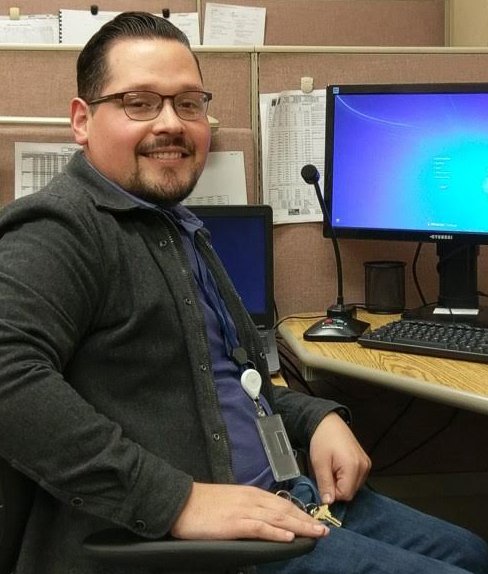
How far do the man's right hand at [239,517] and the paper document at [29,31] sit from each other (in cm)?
169

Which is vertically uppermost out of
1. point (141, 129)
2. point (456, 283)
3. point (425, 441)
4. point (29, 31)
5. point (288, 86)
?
point (29, 31)

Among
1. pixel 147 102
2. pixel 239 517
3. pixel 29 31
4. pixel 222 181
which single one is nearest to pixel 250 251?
pixel 222 181

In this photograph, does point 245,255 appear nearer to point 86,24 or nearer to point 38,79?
point 38,79

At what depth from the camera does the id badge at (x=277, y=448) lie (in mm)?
973

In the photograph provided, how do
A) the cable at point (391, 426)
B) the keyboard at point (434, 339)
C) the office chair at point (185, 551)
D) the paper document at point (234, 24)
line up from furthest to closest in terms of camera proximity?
the paper document at point (234, 24) → the cable at point (391, 426) → the keyboard at point (434, 339) → the office chair at point (185, 551)

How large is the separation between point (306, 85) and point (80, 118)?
0.75m

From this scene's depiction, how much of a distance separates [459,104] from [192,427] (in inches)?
36.0

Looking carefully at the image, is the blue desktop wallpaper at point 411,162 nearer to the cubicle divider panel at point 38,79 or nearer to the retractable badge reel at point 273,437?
the cubicle divider panel at point 38,79

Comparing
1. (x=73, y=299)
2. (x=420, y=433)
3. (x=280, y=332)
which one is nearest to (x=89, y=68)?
(x=73, y=299)

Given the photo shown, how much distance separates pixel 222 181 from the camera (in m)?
1.64

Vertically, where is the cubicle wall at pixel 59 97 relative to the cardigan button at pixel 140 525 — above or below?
above

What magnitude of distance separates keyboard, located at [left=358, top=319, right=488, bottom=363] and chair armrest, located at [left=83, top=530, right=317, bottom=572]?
0.57 m

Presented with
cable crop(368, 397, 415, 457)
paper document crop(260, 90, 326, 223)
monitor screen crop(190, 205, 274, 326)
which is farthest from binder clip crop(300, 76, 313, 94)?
cable crop(368, 397, 415, 457)

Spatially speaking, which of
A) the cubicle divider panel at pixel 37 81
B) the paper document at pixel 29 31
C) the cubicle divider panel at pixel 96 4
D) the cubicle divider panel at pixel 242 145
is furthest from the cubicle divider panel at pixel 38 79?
the cubicle divider panel at pixel 96 4
